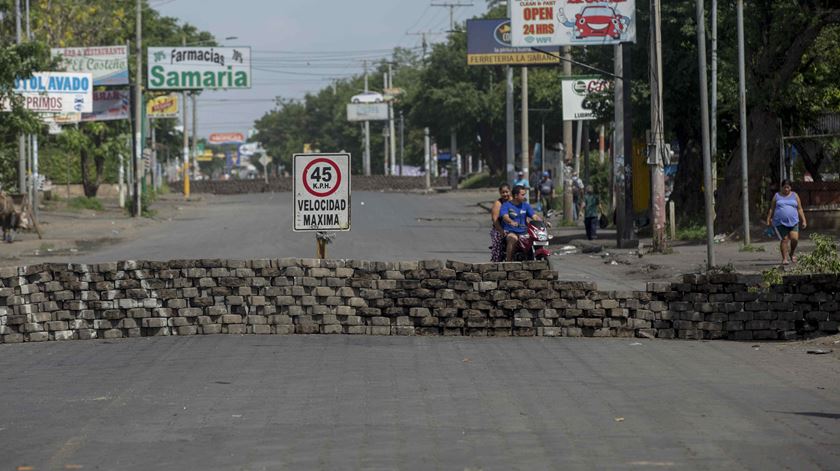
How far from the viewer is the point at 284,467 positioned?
304 inches

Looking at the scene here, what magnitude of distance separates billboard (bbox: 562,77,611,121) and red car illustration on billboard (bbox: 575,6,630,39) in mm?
5906

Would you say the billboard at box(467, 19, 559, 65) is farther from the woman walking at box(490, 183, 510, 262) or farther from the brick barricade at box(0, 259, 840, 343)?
the brick barricade at box(0, 259, 840, 343)

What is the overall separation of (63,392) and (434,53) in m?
86.7

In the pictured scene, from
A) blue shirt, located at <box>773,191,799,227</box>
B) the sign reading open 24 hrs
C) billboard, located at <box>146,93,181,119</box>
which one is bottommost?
blue shirt, located at <box>773,191,799,227</box>

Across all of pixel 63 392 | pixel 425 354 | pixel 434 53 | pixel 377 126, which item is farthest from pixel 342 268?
pixel 377 126

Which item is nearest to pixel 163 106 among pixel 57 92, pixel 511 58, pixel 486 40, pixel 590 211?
pixel 486 40

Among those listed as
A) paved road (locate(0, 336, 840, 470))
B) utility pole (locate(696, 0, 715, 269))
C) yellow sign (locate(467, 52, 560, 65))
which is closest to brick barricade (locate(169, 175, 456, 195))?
yellow sign (locate(467, 52, 560, 65))

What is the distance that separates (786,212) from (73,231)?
2648 cm

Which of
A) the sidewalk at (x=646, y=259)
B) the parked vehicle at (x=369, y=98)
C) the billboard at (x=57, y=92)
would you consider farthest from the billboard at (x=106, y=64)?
the parked vehicle at (x=369, y=98)

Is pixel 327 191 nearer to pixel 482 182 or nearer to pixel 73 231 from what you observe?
pixel 73 231

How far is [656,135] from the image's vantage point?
28.0m

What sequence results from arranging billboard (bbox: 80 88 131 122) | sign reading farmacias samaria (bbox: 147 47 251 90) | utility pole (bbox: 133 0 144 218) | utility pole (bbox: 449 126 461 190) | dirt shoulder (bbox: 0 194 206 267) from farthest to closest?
utility pole (bbox: 449 126 461 190) → sign reading farmacias samaria (bbox: 147 47 251 90) → billboard (bbox: 80 88 131 122) → utility pole (bbox: 133 0 144 218) → dirt shoulder (bbox: 0 194 206 267)

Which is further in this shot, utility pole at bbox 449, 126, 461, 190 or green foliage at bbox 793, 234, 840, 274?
utility pole at bbox 449, 126, 461, 190

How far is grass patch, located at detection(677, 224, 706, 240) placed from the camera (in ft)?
107
